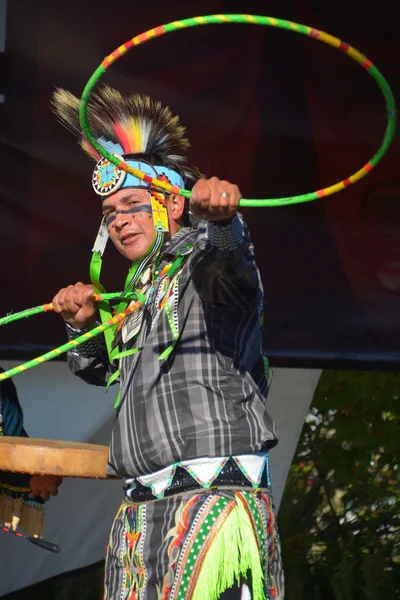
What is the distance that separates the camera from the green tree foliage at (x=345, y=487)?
5.00 m

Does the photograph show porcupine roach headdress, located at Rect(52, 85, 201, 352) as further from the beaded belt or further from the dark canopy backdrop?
the dark canopy backdrop

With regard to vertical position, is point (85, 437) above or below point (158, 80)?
below

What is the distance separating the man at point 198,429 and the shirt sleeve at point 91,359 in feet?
1.04

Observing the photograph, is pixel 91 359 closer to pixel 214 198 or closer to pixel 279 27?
pixel 214 198

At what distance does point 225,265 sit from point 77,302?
0.62 meters

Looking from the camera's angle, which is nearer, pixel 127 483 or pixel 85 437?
pixel 127 483

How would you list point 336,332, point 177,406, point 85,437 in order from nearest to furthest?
point 177,406 → point 336,332 → point 85,437

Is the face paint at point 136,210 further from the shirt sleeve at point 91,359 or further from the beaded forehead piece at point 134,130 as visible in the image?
the shirt sleeve at point 91,359

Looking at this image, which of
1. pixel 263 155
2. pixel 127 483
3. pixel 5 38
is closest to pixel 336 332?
pixel 263 155

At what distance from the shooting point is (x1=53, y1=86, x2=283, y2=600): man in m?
2.26

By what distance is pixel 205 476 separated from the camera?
2301mm

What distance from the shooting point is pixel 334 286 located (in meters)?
3.66

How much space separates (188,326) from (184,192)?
0.31 meters

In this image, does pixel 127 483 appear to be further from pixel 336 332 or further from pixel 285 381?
pixel 285 381
